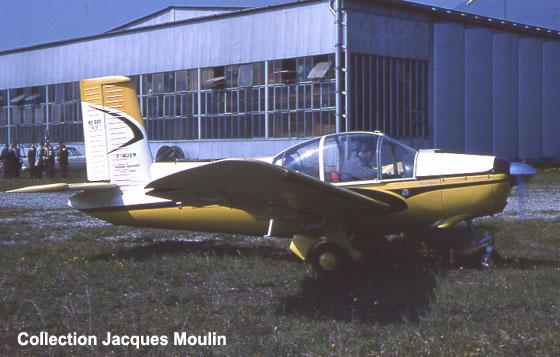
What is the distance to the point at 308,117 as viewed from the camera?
32.7 m

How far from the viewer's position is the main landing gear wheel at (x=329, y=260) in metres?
7.95

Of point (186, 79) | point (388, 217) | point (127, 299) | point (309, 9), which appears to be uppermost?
point (309, 9)

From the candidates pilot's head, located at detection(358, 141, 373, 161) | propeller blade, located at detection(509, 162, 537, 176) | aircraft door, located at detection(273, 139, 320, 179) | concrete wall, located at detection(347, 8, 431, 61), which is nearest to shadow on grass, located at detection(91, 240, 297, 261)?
aircraft door, located at detection(273, 139, 320, 179)

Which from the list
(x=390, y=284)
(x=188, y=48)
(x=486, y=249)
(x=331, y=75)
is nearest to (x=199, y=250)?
(x=390, y=284)

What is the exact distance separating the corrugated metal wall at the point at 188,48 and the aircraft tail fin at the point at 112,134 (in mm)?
22109

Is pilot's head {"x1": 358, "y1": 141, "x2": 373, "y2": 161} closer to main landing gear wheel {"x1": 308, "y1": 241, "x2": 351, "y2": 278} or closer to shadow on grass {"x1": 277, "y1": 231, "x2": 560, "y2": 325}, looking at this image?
main landing gear wheel {"x1": 308, "y1": 241, "x2": 351, "y2": 278}

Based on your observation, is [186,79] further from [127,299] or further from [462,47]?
[127,299]

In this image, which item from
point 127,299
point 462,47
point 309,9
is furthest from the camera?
point 462,47

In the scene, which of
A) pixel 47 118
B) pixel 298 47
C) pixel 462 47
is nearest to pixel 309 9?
pixel 298 47

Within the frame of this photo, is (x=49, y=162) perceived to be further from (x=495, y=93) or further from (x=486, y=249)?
(x=486, y=249)

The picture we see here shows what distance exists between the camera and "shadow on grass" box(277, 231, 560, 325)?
6.48 metres

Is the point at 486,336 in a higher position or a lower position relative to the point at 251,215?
lower

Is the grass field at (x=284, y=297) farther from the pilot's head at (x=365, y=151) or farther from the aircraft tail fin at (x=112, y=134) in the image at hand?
the pilot's head at (x=365, y=151)

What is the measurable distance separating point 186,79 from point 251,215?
95.1 ft
